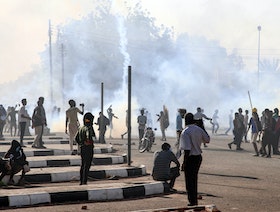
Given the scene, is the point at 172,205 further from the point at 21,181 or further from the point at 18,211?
the point at 21,181

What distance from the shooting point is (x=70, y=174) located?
13.4 meters

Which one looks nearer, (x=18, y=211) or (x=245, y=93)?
(x=18, y=211)

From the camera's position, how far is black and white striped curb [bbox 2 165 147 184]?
42.3 ft

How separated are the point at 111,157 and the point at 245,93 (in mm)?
63374

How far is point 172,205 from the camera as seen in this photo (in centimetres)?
988

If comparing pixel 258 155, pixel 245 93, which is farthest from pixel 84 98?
pixel 258 155

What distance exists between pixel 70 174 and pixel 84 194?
3024 millimetres

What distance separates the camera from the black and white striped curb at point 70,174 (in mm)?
12906

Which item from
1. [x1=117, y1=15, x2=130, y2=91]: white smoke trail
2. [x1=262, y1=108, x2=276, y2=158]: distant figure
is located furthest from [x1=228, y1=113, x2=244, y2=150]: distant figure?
[x1=117, y1=15, x2=130, y2=91]: white smoke trail

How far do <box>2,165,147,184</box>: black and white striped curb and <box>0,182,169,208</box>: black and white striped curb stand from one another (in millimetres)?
2284

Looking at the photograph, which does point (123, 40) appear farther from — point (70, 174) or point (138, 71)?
point (70, 174)

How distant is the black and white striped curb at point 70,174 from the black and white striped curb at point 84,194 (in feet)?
7.49

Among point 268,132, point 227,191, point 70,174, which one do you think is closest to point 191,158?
point 227,191

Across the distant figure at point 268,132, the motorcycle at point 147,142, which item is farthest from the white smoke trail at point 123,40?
the distant figure at point 268,132
